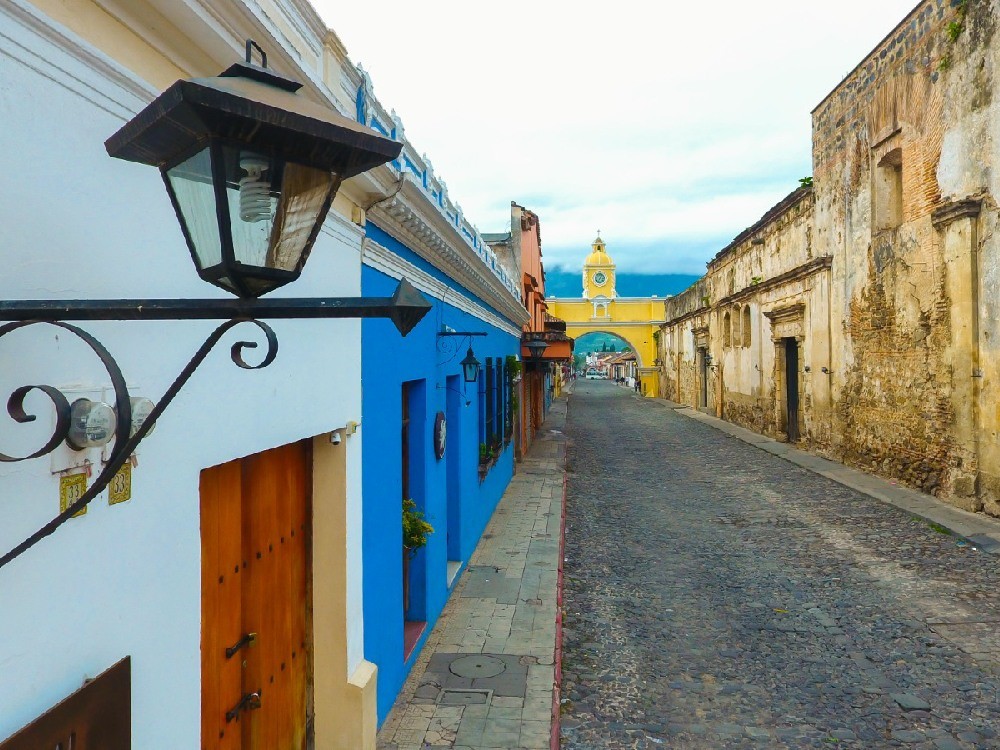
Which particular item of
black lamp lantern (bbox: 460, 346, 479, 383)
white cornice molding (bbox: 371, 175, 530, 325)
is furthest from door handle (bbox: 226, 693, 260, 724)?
black lamp lantern (bbox: 460, 346, 479, 383)

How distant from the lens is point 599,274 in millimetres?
53031

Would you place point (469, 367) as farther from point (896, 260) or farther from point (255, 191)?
point (896, 260)

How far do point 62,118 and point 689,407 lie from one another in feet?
105

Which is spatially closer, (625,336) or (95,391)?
(95,391)

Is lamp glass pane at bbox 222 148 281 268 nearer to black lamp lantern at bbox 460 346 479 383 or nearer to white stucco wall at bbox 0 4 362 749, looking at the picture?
white stucco wall at bbox 0 4 362 749

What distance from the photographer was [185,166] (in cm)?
144

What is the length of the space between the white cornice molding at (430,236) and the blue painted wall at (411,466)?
0.12 metres

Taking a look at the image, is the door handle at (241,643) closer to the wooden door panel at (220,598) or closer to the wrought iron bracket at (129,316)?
Answer: the wooden door panel at (220,598)

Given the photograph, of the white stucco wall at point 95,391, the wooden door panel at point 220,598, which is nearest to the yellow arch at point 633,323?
the wooden door panel at point 220,598

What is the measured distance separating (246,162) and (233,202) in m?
0.10

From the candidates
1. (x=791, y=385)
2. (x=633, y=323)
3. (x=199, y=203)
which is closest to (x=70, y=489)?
(x=199, y=203)

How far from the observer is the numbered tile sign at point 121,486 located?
1897 millimetres

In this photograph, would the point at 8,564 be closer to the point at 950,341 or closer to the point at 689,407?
the point at 950,341

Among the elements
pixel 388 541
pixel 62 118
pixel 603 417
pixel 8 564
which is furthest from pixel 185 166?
pixel 603 417
